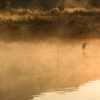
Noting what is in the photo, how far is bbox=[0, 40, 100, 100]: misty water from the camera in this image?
12.5 ft

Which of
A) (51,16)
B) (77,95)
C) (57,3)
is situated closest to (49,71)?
(77,95)

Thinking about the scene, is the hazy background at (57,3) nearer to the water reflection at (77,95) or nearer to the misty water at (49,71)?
the misty water at (49,71)

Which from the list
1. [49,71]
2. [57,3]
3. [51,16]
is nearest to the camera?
[49,71]

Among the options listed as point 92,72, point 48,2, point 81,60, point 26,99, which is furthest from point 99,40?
point 26,99

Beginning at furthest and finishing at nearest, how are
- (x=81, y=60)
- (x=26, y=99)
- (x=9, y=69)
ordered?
(x=81, y=60)
(x=9, y=69)
(x=26, y=99)

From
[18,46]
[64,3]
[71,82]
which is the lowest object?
[71,82]

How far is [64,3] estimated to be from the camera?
28.2 ft

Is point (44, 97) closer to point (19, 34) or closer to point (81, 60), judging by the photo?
point (81, 60)

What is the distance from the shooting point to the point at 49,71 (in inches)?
185

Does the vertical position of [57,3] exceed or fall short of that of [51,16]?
it exceeds it

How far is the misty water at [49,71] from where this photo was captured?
3795 mm

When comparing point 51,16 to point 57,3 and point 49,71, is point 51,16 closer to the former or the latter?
point 57,3

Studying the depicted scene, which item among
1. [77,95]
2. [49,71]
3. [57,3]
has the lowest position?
[77,95]

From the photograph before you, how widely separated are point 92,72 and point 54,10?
13.8 ft
